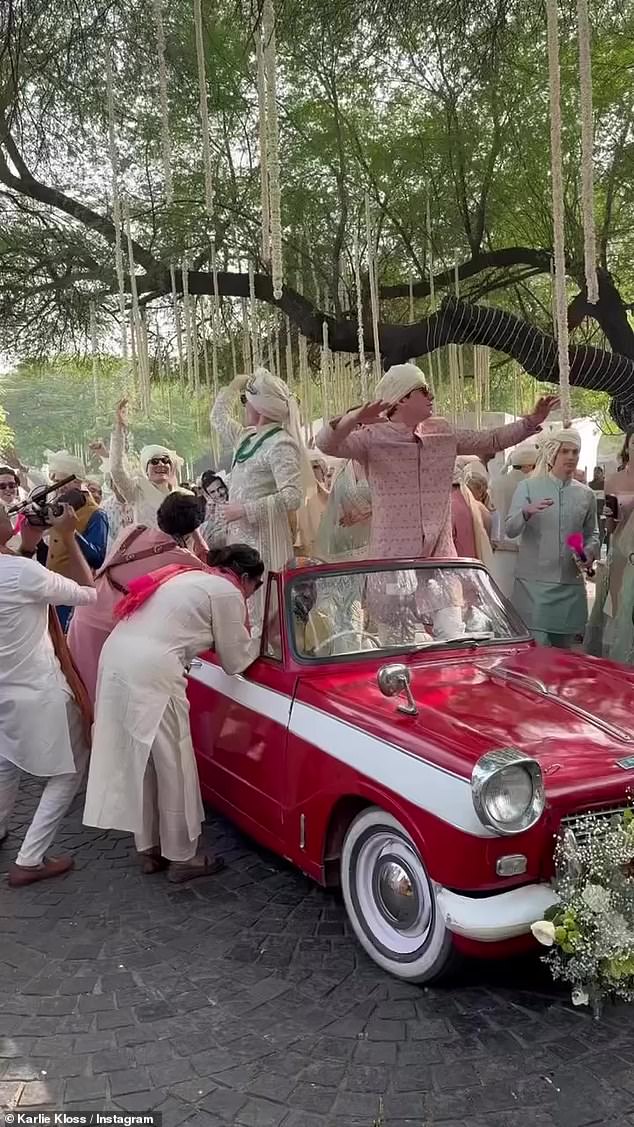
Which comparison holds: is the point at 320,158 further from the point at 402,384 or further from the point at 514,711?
the point at 514,711

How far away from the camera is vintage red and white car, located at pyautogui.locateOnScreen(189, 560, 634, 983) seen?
278 cm

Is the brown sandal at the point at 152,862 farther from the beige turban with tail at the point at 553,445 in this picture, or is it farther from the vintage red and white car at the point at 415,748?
the beige turban with tail at the point at 553,445

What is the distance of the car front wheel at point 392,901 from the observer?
3.00 m

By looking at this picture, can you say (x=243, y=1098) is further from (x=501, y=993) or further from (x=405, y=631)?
(x=405, y=631)

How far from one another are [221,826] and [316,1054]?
82.8 inches

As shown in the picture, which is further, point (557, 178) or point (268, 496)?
point (268, 496)

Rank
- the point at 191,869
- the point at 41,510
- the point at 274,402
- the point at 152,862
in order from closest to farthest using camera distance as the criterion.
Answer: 1. the point at 191,869
2. the point at 152,862
3. the point at 41,510
4. the point at 274,402

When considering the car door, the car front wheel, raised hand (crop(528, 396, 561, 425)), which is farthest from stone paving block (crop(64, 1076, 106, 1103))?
raised hand (crop(528, 396, 561, 425))

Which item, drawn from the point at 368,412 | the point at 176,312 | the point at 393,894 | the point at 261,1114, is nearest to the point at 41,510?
the point at 368,412

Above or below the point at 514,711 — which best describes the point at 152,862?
below

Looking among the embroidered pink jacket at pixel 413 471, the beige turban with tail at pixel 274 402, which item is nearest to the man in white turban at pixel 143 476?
the beige turban with tail at pixel 274 402

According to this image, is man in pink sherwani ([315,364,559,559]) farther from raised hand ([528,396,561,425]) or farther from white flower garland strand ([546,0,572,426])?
white flower garland strand ([546,0,572,426])

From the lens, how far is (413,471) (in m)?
4.77

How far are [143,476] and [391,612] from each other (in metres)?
3.06
